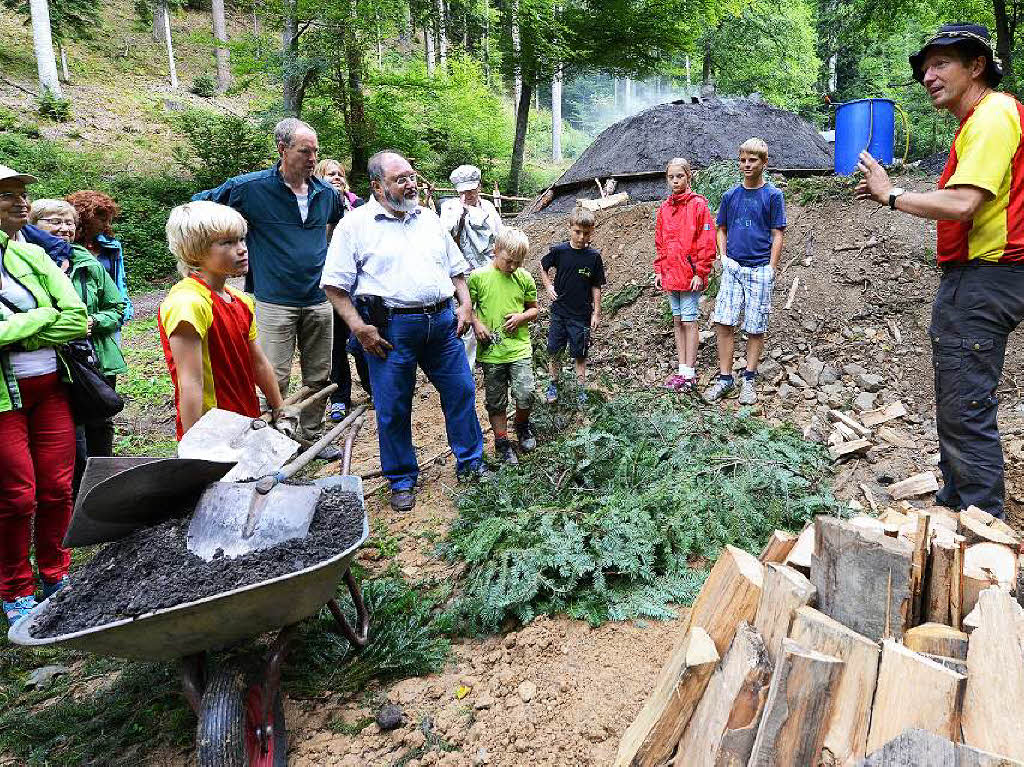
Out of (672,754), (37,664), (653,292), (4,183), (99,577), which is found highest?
(4,183)

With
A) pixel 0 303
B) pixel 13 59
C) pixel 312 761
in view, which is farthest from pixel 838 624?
pixel 13 59

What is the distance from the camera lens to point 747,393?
499 cm

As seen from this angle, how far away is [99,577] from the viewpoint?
2.01 metres

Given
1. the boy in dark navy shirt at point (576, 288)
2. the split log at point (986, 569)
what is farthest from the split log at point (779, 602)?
the boy in dark navy shirt at point (576, 288)

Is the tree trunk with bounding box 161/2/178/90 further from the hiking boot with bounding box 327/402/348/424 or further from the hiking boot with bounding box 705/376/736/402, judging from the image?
the hiking boot with bounding box 705/376/736/402

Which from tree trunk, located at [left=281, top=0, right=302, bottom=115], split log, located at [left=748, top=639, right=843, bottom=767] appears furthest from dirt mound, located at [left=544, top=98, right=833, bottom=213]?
split log, located at [left=748, top=639, right=843, bottom=767]

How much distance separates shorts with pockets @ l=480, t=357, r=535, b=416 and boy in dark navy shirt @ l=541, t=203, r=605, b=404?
26.7 inches

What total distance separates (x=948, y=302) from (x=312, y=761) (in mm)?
3296

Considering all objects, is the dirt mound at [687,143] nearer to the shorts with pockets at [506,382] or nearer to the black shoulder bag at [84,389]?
the shorts with pockets at [506,382]

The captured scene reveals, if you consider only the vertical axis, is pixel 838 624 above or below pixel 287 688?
above

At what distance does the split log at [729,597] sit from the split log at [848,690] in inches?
8.5

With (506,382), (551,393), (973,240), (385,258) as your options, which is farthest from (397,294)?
(973,240)

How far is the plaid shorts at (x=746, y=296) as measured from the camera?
484 cm

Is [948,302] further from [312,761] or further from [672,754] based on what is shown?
[312,761]
